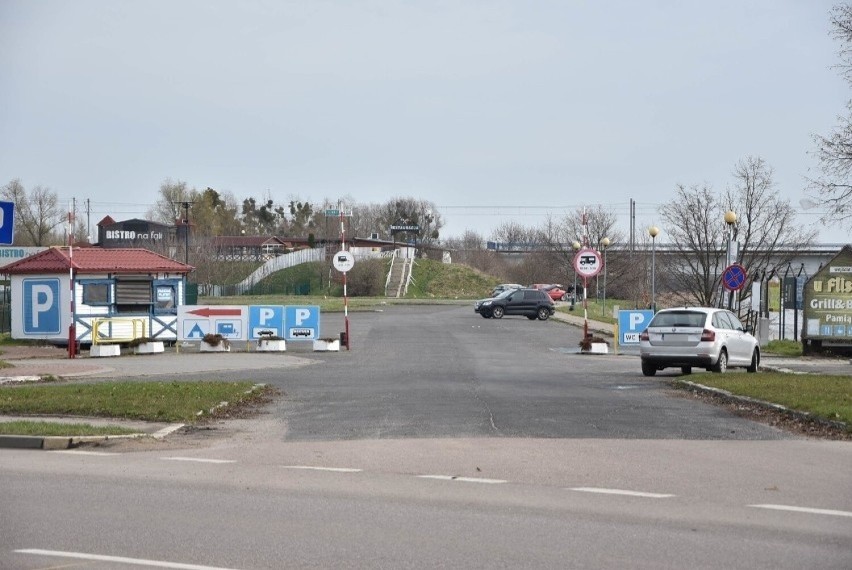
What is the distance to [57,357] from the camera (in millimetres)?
31953

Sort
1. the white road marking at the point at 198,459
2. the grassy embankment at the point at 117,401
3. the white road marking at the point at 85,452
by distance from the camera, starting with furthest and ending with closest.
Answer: the grassy embankment at the point at 117,401, the white road marking at the point at 85,452, the white road marking at the point at 198,459

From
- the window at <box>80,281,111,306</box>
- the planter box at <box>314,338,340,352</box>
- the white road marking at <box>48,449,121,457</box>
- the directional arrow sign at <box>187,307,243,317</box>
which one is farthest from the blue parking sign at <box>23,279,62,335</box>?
the white road marking at <box>48,449,121,457</box>

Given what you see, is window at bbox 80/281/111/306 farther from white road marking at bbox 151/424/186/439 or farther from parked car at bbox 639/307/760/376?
white road marking at bbox 151/424/186/439

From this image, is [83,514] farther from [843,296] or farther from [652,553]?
[843,296]

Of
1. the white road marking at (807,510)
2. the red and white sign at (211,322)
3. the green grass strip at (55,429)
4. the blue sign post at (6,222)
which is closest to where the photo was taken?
the white road marking at (807,510)

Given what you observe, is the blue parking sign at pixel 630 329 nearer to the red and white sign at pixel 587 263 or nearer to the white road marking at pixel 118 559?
the red and white sign at pixel 587 263

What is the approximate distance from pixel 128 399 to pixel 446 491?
9.01m

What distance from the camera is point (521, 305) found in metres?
59.8

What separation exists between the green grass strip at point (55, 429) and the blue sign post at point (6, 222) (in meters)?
2.63

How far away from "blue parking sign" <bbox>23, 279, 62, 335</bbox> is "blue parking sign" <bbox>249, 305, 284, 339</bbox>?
6284mm

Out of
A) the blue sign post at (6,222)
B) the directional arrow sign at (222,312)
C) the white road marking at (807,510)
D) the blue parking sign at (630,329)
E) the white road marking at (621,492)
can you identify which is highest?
the blue sign post at (6,222)

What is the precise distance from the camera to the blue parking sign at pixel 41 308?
117 ft

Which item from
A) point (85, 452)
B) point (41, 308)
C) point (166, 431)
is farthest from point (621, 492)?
point (41, 308)

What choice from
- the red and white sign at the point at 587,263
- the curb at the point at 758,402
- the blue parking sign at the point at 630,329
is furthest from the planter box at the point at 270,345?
the curb at the point at 758,402
